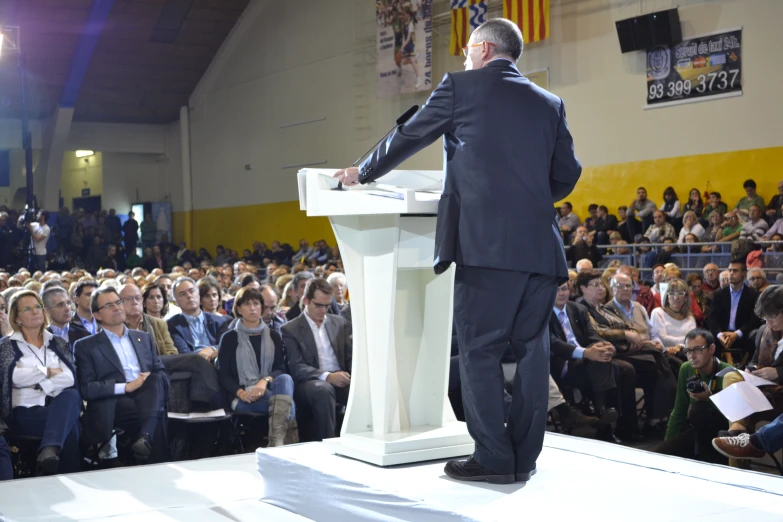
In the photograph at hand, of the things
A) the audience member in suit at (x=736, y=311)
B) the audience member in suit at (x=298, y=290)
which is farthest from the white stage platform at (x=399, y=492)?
the audience member in suit at (x=736, y=311)

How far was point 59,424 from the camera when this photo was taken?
12.8 feet

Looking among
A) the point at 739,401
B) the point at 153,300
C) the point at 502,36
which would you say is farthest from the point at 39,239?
the point at 502,36

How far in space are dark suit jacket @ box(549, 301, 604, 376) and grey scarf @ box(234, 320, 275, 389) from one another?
1.60m

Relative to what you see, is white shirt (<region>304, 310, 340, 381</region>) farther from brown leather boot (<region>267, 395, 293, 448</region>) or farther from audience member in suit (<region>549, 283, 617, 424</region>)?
audience member in suit (<region>549, 283, 617, 424</region>)

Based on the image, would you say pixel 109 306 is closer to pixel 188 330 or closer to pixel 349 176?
pixel 188 330

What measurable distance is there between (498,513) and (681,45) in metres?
9.97

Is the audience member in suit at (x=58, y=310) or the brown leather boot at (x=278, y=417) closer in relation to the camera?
the brown leather boot at (x=278, y=417)

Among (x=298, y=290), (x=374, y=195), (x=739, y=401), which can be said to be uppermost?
(x=374, y=195)

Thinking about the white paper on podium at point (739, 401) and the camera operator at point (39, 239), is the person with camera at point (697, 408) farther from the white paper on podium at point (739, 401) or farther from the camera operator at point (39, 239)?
the camera operator at point (39, 239)

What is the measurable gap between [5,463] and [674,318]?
423 centimetres

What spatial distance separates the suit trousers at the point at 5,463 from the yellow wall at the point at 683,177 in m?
9.04

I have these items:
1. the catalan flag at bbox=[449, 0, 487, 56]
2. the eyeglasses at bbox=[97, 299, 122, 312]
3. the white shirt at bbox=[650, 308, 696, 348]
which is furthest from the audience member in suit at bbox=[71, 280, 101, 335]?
the catalan flag at bbox=[449, 0, 487, 56]

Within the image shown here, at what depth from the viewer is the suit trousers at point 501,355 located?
2447 mm

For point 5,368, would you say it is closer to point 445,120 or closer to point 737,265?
point 445,120
